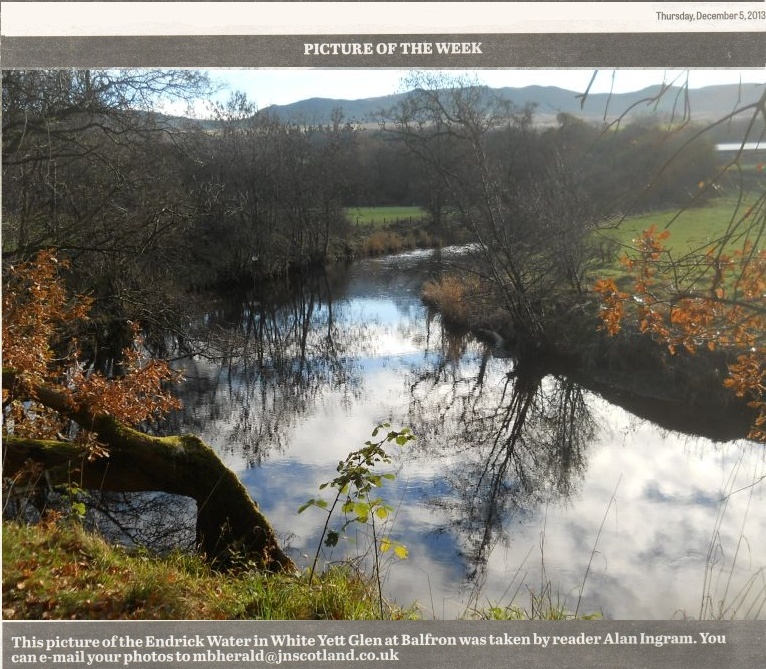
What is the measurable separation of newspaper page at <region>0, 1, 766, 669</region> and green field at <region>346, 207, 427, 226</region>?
0.11 ft

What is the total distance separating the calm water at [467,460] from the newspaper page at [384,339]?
0.12 ft

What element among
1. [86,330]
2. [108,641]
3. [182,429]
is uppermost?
[86,330]

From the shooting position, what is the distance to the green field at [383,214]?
481 cm

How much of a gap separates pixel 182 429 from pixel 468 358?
3094mm

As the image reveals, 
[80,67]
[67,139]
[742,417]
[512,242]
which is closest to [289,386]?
[512,242]

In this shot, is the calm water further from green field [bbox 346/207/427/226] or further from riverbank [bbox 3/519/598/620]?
riverbank [bbox 3/519/598/620]

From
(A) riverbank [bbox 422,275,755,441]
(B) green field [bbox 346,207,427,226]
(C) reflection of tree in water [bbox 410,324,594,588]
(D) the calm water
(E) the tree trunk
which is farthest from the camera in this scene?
(A) riverbank [bbox 422,275,755,441]

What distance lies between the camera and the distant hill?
101 inches

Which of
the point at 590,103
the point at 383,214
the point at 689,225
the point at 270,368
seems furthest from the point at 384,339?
the point at 590,103

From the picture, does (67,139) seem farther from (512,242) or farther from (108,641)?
(512,242)

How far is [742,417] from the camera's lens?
5.86 m

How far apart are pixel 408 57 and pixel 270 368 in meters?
5.70
